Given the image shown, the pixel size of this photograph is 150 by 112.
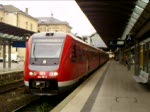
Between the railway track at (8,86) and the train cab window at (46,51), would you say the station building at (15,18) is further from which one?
the train cab window at (46,51)

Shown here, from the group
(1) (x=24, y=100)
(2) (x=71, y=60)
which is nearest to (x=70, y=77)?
(2) (x=71, y=60)

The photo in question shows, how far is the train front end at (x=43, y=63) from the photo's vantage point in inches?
577

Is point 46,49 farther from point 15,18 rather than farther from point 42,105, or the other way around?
point 15,18

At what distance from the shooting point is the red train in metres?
14.6

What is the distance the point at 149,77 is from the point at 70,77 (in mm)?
3132

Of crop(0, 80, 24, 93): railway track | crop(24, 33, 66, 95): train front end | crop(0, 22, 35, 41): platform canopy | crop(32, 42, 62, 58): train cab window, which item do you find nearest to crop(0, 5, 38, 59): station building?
crop(0, 22, 35, 41): platform canopy

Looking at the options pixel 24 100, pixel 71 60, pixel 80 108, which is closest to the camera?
pixel 80 108

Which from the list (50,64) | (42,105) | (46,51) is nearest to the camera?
(50,64)

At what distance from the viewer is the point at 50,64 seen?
14953 millimetres

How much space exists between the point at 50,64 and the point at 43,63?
308 millimetres

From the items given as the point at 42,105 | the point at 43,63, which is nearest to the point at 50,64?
the point at 43,63

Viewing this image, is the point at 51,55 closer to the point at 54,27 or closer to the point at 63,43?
the point at 63,43

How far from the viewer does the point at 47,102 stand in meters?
16.2

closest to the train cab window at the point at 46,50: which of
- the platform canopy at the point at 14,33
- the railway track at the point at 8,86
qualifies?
the railway track at the point at 8,86
